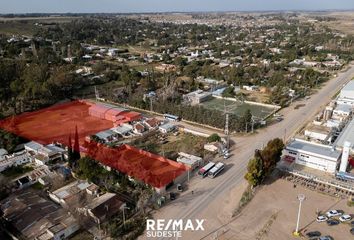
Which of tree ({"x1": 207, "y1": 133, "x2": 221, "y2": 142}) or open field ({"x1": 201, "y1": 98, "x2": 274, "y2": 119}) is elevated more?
tree ({"x1": 207, "y1": 133, "x2": 221, "y2": 142})

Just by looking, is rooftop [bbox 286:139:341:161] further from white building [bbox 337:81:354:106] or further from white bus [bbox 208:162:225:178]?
white building [bbox 337:81:354:106]

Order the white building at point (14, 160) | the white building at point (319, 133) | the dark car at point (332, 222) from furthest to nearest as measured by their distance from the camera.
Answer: the white building at point (319, 133), the white building at point (14, 160), the dark car at point (332, 222)

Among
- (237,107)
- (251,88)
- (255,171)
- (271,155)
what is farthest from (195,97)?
(255,171)

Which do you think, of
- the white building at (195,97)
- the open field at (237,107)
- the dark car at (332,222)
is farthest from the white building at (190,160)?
the white building at (195,97)

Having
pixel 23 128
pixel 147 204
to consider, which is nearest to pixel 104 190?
pixel 147 204

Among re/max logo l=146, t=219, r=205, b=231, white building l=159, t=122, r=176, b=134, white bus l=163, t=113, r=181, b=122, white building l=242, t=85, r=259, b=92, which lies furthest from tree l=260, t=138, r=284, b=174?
white building l=242, t=85, r=259, b=92

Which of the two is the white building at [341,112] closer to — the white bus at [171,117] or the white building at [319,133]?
the white building at [319,133]

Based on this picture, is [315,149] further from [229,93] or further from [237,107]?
[229,93]
